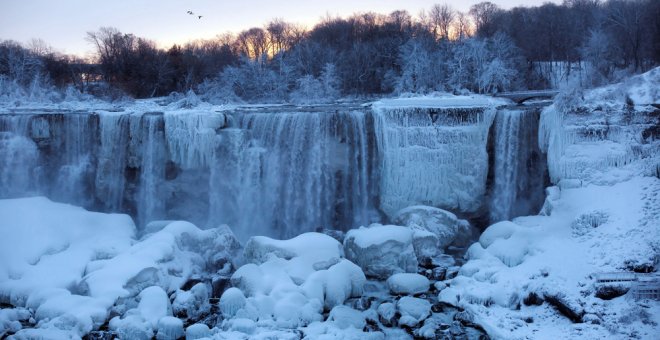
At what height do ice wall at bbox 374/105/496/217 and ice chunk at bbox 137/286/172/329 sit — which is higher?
ice wall at bbox 374/105/496/217

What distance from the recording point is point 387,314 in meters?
9.51

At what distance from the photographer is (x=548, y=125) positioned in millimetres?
13570

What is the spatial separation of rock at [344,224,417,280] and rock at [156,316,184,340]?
4037 millimetres

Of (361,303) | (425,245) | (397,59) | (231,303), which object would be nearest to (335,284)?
(361,303)

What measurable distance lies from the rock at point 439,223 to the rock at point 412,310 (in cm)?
313

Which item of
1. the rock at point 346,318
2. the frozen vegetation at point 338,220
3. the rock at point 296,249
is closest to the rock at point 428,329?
the frozen vegetation at point 338,220

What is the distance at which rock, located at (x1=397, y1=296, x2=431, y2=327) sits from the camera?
366 inches

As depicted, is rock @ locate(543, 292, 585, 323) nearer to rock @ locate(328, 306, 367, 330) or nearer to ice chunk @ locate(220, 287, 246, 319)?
rock @ locate(328, 306, 367, 330)

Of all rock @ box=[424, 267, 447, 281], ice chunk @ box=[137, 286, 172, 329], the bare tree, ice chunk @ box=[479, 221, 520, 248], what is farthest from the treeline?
ice chunk @ box=[137, 286, 172, 329]

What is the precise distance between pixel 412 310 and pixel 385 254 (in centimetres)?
199

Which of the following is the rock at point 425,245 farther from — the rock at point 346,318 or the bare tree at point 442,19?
the bare tree at point 442,19

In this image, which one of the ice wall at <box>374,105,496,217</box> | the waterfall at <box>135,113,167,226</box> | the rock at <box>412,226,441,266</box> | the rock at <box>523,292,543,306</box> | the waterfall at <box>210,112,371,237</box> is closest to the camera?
the rock at <box>523,292,543,306</box>

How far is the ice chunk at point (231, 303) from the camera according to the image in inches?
381

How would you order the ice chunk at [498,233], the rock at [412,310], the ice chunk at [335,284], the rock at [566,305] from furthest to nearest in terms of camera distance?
the ice chunk at [498,233], the ice chunk at [335,284], the rock at [412,310], the rock at [566,305]
